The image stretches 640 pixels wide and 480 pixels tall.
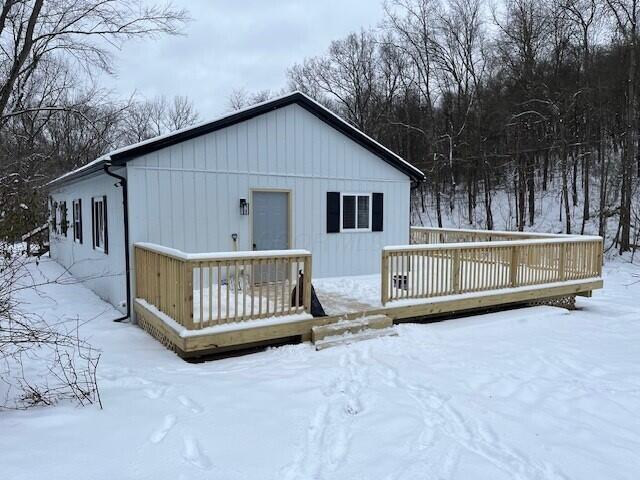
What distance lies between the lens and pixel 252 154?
26.3 ft

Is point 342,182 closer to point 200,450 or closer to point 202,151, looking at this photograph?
point 202,151

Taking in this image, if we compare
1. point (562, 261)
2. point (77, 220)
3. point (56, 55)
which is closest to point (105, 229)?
point (77, 220)

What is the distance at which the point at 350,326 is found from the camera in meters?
5.88

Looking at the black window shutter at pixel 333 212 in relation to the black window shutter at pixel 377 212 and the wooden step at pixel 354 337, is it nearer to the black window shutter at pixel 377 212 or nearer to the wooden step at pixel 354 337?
the black window shutter at pixel 377 212

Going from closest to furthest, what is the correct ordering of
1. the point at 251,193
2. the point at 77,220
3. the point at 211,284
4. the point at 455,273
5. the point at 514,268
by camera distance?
the point at 211,284 → the point at 455,273 → the point at 514,268 → the point at 251,193 → the point at 77,220

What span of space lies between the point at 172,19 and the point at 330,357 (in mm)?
12038

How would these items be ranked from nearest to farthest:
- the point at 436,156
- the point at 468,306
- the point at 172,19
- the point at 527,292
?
the point at 468,306 → the point at 527,292 → the point at 172,19 → the point at 436,156

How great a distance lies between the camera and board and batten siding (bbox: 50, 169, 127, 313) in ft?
24.1

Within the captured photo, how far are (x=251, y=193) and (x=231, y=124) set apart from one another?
4.08 feet

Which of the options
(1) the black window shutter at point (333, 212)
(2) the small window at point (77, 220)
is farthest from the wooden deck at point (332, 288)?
(2) the small window at point (77, 220)

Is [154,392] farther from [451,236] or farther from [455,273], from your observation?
[451,236]

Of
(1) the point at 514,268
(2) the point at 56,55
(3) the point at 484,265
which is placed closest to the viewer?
(3) the point at 484,265

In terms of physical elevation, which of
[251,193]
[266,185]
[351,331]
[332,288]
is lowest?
[351,331]

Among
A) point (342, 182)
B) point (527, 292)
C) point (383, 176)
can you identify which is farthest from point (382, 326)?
point (383, 176)
